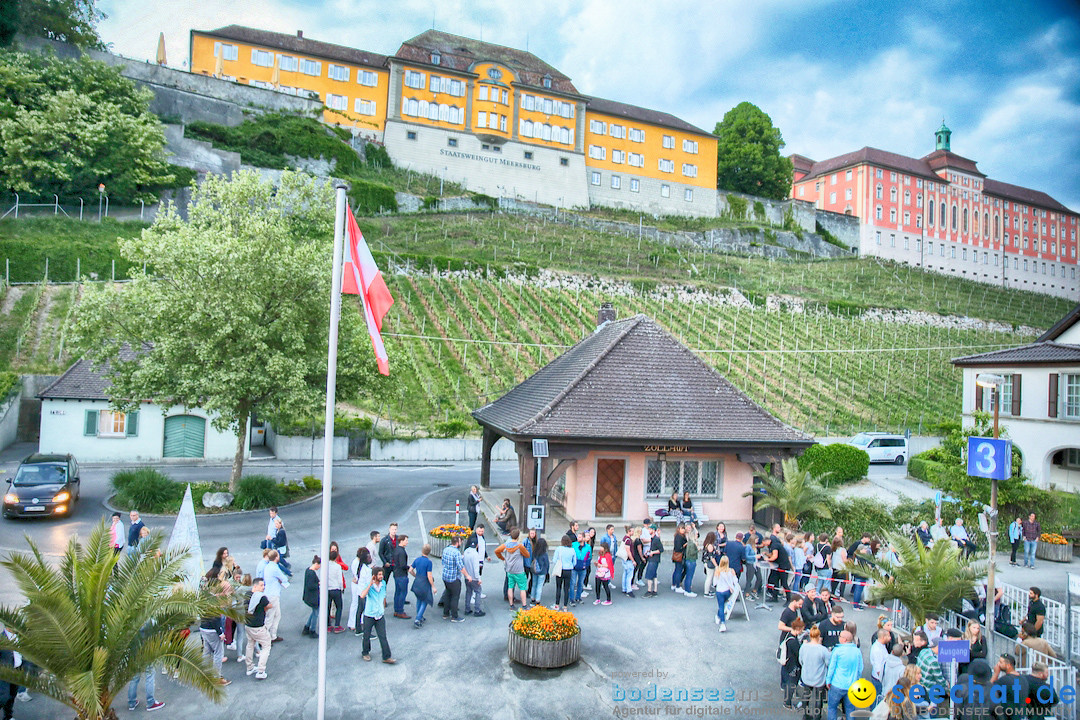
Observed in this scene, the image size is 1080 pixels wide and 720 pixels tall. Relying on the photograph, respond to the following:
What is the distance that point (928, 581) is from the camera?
11.1m

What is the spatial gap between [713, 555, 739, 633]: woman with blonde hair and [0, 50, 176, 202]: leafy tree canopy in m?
44.8

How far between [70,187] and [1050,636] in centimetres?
5084

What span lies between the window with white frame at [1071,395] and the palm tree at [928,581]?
19.8 metres

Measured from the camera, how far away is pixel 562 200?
69438mm

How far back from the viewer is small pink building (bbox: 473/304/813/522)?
1820cm

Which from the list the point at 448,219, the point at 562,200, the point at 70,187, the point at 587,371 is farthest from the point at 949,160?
the point at 70,187

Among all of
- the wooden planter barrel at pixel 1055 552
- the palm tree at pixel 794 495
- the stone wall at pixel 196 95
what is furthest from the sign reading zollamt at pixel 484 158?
the wooden planter barrel at pixel 1055 552

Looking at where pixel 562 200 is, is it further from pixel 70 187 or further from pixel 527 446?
pixel 527 446

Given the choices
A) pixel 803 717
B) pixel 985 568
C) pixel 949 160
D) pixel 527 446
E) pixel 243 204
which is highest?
pixel 949 160

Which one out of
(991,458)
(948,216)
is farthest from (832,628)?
(948,216)

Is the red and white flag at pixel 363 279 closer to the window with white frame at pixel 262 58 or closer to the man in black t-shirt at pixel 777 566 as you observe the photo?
the man in black t-shirt at pixel 777 566

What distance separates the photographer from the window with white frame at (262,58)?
2375 inches

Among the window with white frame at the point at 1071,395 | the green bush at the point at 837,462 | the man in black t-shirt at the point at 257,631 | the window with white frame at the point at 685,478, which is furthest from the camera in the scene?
the green bush at the point at 837,462

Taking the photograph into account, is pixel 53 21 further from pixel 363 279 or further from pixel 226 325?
pixel 363 279
